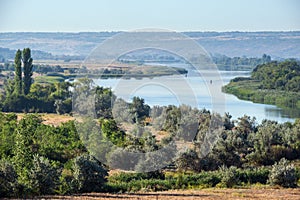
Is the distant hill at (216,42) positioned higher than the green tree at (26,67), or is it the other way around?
the distant hill at (216,42)

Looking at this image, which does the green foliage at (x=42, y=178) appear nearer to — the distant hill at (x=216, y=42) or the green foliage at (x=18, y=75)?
the green foliage at (x=18, y=75)

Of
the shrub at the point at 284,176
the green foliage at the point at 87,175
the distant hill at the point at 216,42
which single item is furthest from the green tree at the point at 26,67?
the distant hill at the point at 216,42

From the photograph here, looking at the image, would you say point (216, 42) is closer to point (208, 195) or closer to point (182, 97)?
point (182, 97)

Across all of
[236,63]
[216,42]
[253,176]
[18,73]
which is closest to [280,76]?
[18,73]

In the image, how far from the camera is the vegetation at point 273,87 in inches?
1684

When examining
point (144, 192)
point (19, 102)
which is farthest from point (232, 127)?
point (19, 102)

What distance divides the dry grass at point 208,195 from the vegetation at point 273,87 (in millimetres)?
23031

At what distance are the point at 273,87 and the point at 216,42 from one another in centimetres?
6763

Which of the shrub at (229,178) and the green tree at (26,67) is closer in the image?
the shrub at (229,178)

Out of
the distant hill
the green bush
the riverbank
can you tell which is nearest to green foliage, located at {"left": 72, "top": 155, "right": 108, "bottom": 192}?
the green bush

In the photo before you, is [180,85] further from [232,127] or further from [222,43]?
[222,43]

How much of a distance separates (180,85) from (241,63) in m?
77.6

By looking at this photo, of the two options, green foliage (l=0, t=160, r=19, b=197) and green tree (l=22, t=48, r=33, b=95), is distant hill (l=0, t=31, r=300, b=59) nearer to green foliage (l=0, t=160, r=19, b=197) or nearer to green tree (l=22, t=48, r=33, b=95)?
green tree (l=22, t=48, r=33, b=95)

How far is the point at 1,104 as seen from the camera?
33.2 m
